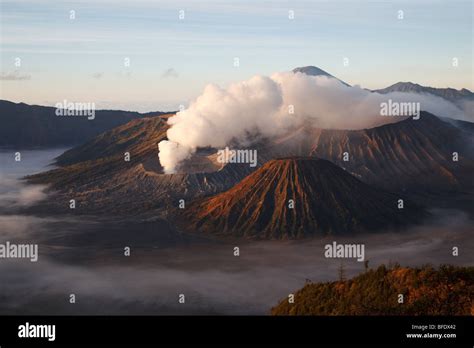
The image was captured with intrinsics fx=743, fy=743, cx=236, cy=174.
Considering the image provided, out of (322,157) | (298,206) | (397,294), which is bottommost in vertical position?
(397,294)

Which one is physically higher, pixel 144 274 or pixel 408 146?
pixel 408 146

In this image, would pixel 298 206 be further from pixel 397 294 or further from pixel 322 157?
pixel 397 294

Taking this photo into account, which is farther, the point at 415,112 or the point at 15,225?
the point at 415,112

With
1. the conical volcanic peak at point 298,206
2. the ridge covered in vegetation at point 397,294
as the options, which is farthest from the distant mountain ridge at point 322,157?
the ridge covered in vegetation at point 397,294

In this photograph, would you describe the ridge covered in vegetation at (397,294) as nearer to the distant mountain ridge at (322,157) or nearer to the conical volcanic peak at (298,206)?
the conical volcanic peak at (298,206)

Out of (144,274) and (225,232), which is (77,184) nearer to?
(225,232)

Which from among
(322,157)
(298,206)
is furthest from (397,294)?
(322,157)
